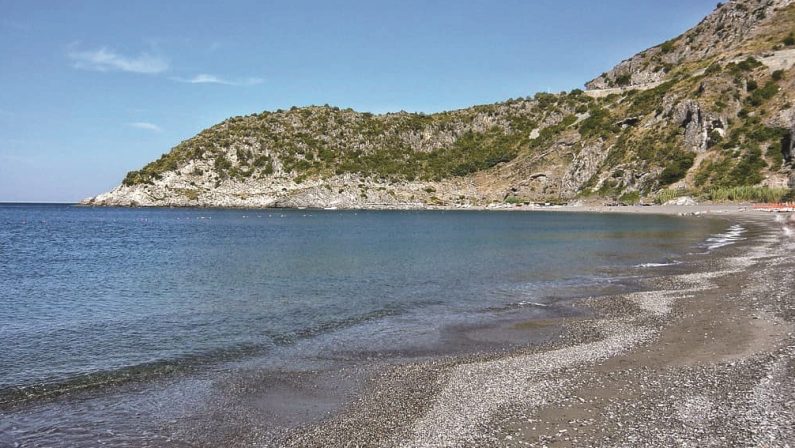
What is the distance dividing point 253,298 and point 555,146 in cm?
14318

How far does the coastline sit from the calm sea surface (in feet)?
11.9

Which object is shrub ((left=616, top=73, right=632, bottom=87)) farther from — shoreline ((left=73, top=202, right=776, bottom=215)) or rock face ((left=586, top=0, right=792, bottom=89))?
shoreline ((left=73, top=202, right=776, bottom=215))

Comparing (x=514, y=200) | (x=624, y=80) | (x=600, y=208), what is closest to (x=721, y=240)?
(x=600, y=208)

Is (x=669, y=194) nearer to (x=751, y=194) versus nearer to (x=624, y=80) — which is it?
(x=751, y=194)

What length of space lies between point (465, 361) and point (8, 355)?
1345 centimetres

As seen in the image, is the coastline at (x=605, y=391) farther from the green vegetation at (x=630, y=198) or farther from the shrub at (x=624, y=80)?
the shrub at (x=624, y=80)

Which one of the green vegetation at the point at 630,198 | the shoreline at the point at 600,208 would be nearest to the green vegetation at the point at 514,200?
the shoreline at the point at 600,208

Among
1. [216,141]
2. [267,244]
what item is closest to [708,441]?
[267,244]

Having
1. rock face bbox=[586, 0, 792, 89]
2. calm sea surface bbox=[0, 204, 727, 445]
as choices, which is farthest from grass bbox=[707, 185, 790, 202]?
rock face bbox=[586, 0, 792, 89]

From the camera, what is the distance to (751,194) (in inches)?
3681

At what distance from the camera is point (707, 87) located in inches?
4951

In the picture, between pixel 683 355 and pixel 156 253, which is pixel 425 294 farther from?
pixel 156 253

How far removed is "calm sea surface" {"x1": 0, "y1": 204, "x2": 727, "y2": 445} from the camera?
15.2m

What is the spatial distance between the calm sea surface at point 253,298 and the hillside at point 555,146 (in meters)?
75.9
